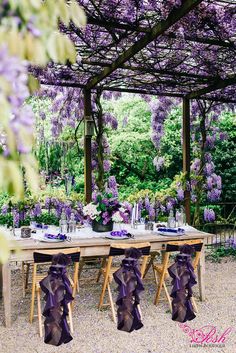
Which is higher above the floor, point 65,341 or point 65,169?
point 65,169

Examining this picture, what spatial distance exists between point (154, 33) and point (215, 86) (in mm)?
2446

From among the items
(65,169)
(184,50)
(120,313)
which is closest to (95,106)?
(65,169)

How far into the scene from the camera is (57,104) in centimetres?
811

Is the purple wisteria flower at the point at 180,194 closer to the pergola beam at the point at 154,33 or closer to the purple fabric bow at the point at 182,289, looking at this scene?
the pergola beam at the point at 154,33

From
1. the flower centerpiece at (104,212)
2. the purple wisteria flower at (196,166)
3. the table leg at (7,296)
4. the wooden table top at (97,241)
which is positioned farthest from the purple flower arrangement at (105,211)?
the purple wisteria flower at (196,166)

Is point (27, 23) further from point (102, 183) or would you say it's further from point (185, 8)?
point (102, 183)

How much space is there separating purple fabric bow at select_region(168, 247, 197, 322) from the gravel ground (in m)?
0.10

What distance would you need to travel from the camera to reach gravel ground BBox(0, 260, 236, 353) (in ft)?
11.0

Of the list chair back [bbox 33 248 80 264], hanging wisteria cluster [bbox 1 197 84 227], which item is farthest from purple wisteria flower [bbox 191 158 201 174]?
chair back [bbox 33 248 80 264]

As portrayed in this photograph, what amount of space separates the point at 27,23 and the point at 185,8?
306 centimetres

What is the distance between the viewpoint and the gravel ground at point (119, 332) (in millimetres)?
3355

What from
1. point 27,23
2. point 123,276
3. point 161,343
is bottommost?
point 161,343

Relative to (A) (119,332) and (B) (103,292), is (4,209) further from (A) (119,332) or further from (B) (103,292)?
(A) (119,332)

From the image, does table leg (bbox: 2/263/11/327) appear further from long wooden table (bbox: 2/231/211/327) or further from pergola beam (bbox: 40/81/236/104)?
pergola beam (bbox: 40/81/236/104)
